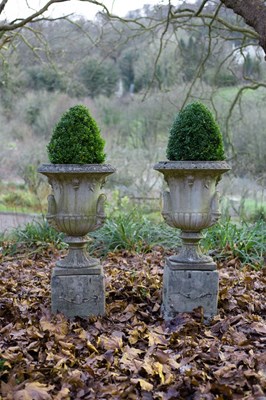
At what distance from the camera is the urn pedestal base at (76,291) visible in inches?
152

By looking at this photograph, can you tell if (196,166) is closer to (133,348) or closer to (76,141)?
(76,141)

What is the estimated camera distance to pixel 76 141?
12.2 feet

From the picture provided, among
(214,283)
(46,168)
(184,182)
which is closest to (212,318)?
(214,283)

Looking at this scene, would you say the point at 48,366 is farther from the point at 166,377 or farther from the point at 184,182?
the point at 184,182

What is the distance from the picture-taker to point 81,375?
2.84 m

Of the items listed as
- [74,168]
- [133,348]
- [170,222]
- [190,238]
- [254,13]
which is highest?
[254,13]

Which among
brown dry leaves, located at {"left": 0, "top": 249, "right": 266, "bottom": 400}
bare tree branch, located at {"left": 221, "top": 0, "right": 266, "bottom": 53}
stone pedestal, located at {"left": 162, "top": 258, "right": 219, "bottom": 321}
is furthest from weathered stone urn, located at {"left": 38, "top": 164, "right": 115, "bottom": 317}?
bare tree branch, located at {"left": 221, "top": 0, "right": 266, "bottom": 53}

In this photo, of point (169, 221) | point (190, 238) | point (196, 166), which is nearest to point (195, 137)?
point (196, 166)

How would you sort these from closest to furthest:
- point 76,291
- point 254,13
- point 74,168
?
point 74,168
point 76,291
point 254,13

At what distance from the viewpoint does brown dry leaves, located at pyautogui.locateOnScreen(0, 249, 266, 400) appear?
271 centimetres

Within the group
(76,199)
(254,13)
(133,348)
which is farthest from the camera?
(254,13)

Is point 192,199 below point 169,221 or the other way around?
the other way around

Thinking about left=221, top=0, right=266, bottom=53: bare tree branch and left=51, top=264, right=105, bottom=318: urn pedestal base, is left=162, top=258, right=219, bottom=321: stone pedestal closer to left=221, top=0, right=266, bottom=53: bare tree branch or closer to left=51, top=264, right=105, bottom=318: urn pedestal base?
left=51, top=264, right=105, bottom=318: urn pedestal base

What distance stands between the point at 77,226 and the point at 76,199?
22 centimetres
